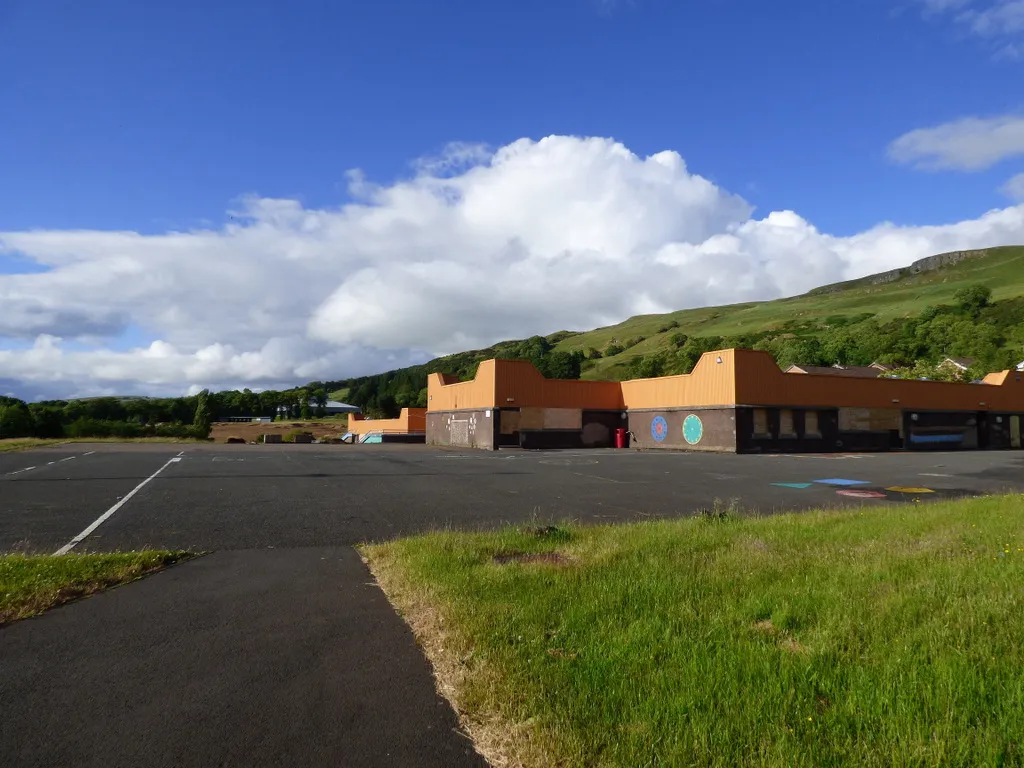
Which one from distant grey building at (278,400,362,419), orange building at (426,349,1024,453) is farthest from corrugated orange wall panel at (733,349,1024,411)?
distant grey building at (278,400,362,419)

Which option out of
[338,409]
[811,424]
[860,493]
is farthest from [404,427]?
[338,409]

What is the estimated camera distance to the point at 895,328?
147 meters

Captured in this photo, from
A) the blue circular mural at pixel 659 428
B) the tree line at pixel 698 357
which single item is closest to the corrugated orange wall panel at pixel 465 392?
the blue circular mural at pixel 659 428

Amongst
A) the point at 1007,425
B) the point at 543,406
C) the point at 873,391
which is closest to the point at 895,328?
the point at 1007,425

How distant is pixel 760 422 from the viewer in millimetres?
40125

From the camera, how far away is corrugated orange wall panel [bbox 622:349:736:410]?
39.8m

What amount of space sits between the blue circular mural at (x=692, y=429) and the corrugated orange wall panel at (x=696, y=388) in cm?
91

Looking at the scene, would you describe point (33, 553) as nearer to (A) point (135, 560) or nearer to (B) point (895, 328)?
(A) point (135, 560)

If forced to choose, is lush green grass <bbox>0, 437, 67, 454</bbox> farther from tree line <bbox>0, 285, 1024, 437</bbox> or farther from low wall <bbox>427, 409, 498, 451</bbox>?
low wall <bbox>427, 409, 498, 451</bbox>

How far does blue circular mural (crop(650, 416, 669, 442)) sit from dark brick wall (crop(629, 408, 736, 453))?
7 centimetres

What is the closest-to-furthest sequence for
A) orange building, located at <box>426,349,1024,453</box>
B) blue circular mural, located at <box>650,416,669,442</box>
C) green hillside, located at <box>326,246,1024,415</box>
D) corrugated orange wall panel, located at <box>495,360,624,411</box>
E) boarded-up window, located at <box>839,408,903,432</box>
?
orange building, located at <box>426,349,1024,453</box> → boarded-up window, located at <box>839,408,903,432</box> → blue circular mural, located at <box>650,416,669,442</box> → corrugated orange wall panel, located at <box>495,360,624,411</box> → green hillside, located at <box>326,246,1024,415</box>

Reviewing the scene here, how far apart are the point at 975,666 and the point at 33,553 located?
1067 centimetres

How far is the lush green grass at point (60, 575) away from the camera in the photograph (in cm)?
644

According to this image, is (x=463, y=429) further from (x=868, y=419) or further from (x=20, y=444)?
(x=20, y=444)
